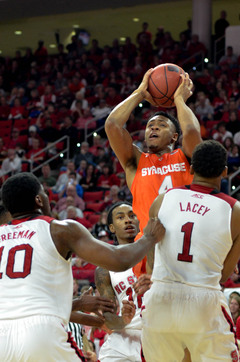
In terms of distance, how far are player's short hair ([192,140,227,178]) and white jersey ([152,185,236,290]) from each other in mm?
133

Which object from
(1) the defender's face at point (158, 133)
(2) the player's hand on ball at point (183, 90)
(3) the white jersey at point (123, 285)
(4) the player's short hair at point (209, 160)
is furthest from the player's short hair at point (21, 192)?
(3) the white jersey at point (123, 285)

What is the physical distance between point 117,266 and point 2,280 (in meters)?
0.71

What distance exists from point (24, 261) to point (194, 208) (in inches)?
46.7

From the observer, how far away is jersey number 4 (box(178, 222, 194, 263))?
4285 mm

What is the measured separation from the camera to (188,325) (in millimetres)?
4230

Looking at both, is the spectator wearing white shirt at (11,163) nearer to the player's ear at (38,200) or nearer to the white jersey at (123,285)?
the white jersey at (123,285)

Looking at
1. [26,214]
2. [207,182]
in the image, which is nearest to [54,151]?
[207,182]

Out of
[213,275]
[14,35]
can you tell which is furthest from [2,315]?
[14,35]

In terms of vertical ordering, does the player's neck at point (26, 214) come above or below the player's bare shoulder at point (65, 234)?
above

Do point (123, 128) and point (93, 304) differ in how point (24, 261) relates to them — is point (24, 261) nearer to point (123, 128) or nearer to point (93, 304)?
point (93, 304)

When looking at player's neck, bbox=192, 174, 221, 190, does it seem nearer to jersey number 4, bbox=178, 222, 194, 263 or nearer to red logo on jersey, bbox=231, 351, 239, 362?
jersey number 4, bbox=178, 222, 194, 263

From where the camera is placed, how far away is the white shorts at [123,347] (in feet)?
19.5

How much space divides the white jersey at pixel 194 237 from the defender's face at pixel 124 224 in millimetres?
1831

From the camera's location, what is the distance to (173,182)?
549 cm
